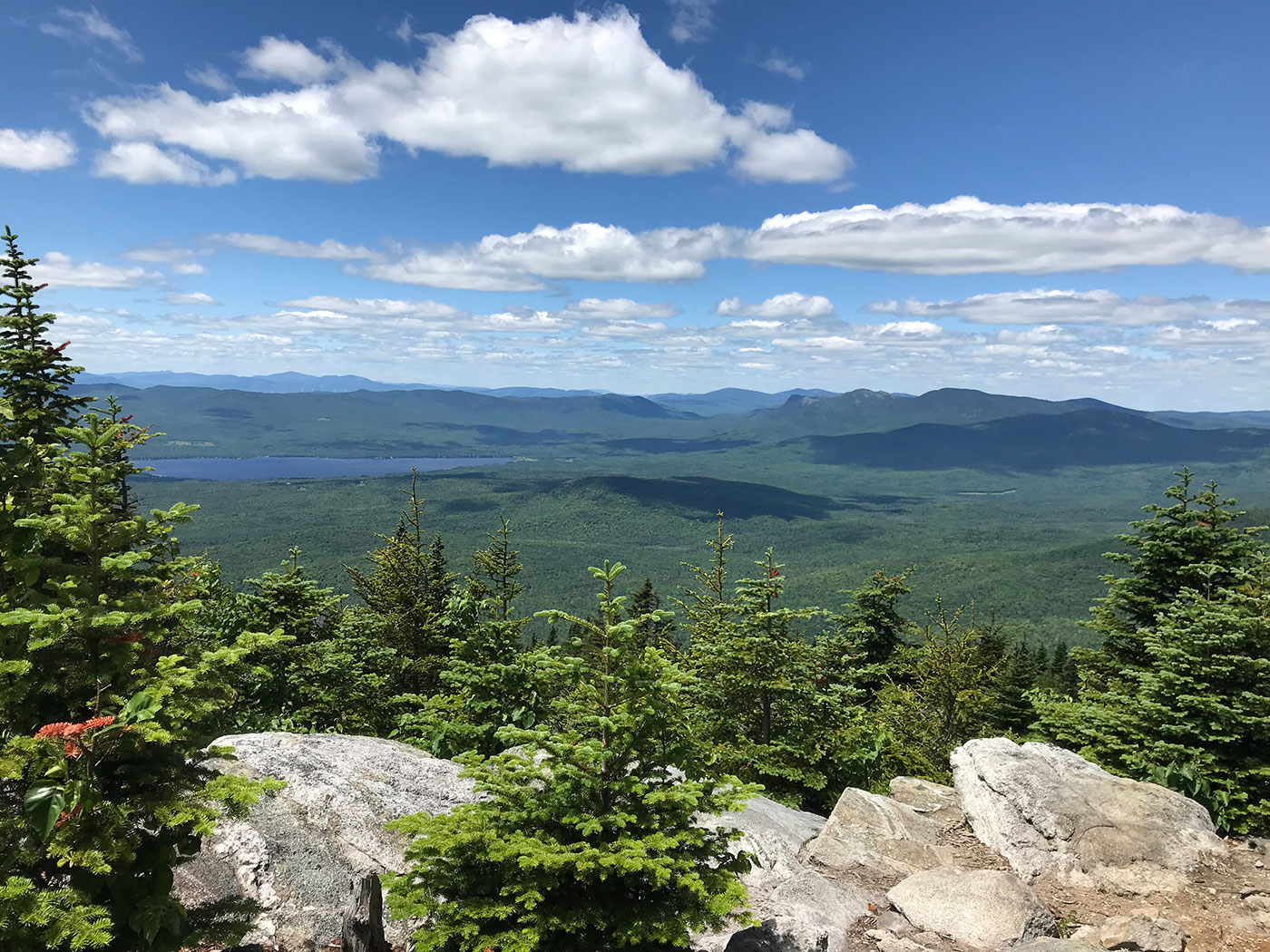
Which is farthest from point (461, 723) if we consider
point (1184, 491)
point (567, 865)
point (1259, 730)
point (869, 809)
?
point (1184, 491)

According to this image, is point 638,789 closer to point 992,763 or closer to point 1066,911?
point 1066,911

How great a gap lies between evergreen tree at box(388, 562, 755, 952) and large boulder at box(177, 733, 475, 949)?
2.56 ft

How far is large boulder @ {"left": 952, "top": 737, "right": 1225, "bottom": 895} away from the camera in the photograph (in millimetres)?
12141

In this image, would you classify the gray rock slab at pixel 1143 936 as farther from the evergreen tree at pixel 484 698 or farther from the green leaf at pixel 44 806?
the green leaf at pixel 44 806

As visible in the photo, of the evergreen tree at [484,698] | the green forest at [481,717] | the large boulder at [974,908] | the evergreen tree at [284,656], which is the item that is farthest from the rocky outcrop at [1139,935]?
the evergreen tree at [284,656]

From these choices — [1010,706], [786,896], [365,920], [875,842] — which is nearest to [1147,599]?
[875,842]

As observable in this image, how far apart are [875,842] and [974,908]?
284 cm

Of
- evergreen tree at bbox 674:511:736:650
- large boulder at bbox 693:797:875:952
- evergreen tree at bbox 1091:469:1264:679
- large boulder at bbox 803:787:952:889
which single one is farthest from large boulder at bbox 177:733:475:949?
evergreen tree at bbox 1091:469:1264:679

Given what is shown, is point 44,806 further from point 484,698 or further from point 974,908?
point 974,908

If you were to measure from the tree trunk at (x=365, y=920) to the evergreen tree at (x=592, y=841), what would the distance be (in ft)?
0.74

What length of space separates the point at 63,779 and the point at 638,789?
16.9 ft

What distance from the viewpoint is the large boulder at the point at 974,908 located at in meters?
9.78

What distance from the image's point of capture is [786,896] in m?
10.5

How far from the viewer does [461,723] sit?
A: 12.9 meters
